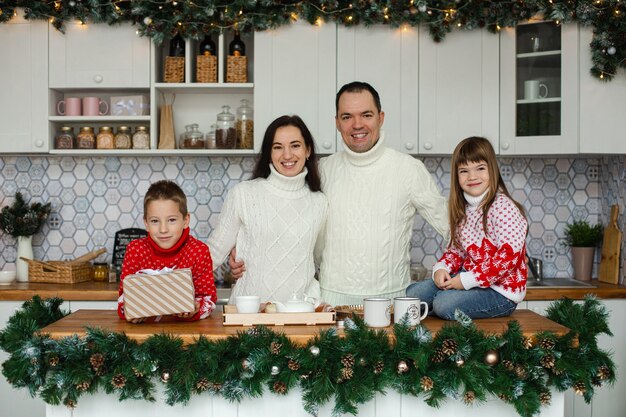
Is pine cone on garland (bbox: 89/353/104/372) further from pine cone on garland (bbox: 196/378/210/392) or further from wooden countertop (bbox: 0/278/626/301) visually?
wooden countertop (bbox: 0/278/626/301)

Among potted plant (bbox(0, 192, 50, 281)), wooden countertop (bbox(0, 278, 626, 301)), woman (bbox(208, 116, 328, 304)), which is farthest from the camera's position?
potted plant (bbox(0, 192, 50, 281))

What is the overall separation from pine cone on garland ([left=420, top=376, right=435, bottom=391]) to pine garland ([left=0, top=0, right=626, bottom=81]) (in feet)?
7.10

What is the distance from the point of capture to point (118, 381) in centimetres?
197

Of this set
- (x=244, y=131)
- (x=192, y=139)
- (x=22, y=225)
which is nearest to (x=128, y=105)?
(x=192, y=139)

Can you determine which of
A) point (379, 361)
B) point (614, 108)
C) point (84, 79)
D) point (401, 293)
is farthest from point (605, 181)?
point (84, 79)

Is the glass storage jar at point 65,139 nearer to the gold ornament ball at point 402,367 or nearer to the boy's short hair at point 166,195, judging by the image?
the boy's short hair at point 166,195

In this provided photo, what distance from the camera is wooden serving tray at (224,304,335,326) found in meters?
2.17

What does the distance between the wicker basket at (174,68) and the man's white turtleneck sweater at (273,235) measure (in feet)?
3.99

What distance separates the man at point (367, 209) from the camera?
2928mm

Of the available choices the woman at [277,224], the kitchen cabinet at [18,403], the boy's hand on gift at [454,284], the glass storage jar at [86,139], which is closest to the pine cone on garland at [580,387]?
the boy's hand on gift at [454,284]

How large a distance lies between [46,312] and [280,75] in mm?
1894

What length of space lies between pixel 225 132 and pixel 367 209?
3.98 feet

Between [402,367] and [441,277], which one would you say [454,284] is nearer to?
[441,277]

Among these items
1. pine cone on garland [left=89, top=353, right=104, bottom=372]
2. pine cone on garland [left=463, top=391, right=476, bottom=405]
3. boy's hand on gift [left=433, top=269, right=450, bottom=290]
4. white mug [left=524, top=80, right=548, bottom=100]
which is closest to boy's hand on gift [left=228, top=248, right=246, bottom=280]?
boy's hand on gift [left=433, top=269, right=450, bottom=290]
